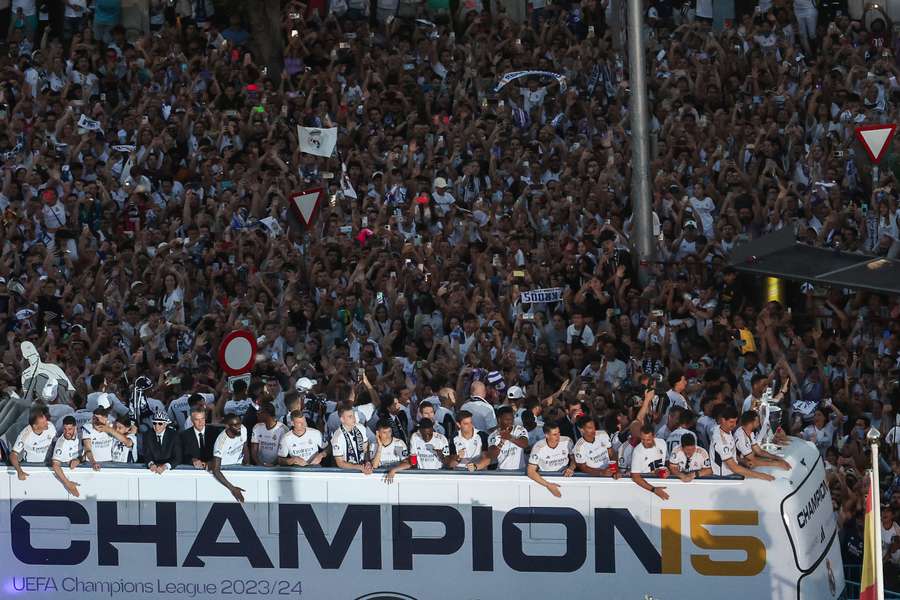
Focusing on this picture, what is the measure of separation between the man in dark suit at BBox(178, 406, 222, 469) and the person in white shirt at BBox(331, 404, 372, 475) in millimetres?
1063

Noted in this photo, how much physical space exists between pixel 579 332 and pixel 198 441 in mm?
5505

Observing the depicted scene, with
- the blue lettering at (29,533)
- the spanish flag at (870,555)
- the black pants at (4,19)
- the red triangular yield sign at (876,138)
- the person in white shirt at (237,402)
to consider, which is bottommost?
the blue lettering at (29,533)

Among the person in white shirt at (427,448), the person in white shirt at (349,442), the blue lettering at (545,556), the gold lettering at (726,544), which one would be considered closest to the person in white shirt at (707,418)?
the gold lettering at (726,544)

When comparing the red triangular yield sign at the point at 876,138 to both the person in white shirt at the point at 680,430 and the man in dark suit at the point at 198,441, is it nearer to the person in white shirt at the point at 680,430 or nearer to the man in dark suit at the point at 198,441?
the person in white shirt at the point at 680,430

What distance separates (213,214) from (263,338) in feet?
10.7

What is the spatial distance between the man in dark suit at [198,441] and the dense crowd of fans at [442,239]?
4 cm

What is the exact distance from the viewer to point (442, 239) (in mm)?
19891

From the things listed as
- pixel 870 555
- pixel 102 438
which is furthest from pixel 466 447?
pixel 870 555

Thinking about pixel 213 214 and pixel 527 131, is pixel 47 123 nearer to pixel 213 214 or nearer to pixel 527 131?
pixel 213 214

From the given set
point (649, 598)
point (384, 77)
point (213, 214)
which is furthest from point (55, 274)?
point (649, 598)

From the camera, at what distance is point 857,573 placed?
50.3 ft

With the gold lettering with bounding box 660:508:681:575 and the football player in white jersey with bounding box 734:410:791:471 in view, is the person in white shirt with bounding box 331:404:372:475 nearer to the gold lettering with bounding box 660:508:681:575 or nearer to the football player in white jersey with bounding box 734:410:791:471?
the gold lettering with bounding box 660:508:681:575

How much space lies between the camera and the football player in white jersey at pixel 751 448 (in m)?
13.3

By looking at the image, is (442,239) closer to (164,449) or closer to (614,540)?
(164,449)
